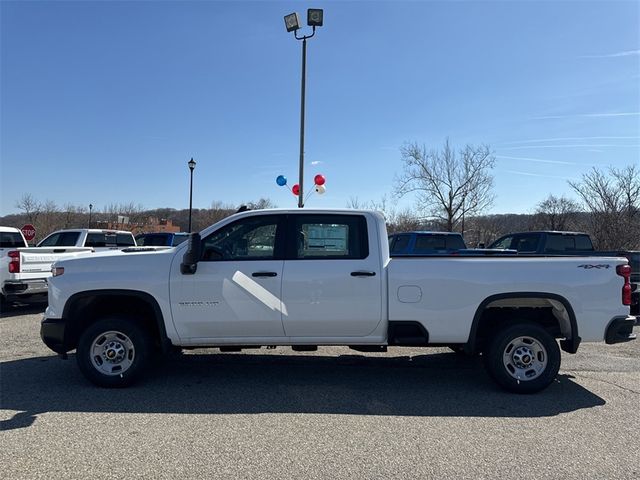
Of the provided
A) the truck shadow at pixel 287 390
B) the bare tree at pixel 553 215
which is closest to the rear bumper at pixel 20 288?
the truck shadow at pixel 287 390

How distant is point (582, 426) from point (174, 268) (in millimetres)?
4350

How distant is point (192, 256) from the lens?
5117mm

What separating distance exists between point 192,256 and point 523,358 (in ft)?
12.5

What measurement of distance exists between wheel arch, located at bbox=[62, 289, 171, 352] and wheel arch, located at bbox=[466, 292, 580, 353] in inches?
134

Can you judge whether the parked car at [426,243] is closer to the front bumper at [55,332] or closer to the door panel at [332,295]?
the door panel at [332,295]

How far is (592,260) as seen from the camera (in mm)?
5297

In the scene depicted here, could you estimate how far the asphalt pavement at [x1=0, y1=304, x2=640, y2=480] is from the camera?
3570 mm

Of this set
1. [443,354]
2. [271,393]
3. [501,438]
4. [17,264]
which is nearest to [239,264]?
[271,393]

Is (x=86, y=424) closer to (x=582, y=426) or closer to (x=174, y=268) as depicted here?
(x=174, y=268)

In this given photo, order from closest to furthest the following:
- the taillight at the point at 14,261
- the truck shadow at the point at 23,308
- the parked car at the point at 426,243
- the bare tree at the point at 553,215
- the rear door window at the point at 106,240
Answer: the taillight at the point at 14,261, the truck shadow at the point at 23,308, the rear door window at the point at 106,240, the parked car at the point at 426,243, the bare tree at the point at 553,215

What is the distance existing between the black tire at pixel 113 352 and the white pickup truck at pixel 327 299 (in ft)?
0.04

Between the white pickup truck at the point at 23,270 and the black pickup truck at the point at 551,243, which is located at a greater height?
the black pickup truck at the point at 551,243

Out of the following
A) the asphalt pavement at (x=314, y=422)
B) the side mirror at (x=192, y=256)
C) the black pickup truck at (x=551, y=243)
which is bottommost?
the asphalt pavement at (x=314, y=422)

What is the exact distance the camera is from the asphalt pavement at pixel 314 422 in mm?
3570
